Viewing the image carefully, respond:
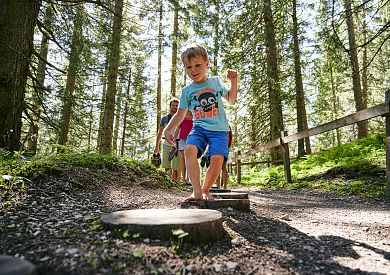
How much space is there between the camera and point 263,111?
1412cm

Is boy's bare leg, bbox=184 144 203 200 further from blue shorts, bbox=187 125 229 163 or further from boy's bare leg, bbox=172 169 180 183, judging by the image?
boy's bare leg, bbox=172 169 180 183

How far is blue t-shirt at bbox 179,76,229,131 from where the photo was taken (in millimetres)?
3369

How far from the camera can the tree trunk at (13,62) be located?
4.63m

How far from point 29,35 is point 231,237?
4.83m

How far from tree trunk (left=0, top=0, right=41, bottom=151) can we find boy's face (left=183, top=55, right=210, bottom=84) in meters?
3.03

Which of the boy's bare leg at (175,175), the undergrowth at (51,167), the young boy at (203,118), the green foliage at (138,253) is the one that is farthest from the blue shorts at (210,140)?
the boy's bare leg at (175,175)

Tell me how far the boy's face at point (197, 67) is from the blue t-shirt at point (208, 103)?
0.08 meters

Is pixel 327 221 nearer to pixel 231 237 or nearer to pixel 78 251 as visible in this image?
pixel 231 237

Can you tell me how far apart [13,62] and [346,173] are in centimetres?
738

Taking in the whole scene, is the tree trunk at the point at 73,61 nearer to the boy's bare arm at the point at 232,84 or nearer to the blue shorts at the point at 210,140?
the blue shorts at the point at 210,140

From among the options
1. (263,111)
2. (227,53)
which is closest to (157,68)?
(227,53)

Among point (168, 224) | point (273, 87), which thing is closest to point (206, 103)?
point (168, 224)

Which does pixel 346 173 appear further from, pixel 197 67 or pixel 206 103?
pixel 197 67

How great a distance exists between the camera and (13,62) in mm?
4746
